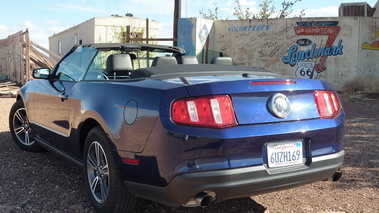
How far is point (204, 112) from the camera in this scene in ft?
8.05

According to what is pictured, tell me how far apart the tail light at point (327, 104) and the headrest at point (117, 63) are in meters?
1.93

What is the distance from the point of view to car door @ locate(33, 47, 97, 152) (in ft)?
12.3

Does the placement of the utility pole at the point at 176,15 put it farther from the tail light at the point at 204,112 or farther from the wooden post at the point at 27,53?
the tail light at the point at 204,112

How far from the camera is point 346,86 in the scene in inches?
561

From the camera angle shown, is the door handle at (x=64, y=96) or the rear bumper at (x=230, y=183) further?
the door handle at (x=64, y=96)

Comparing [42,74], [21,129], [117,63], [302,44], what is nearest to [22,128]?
[21,129]

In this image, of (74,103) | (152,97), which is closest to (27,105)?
(74,103)

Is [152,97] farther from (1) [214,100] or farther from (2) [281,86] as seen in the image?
(2) [281,86]

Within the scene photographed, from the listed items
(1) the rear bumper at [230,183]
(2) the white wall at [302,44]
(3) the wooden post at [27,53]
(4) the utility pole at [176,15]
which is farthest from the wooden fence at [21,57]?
(1) the rear bumper at [230,183]

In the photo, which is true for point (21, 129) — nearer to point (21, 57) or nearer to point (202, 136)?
point (202, 136)

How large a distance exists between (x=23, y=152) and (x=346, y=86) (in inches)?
487

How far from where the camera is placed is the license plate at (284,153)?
2.56 metres

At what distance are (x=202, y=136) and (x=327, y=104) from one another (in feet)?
3.88

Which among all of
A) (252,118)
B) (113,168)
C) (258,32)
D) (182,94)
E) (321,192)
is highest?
(258,32)
